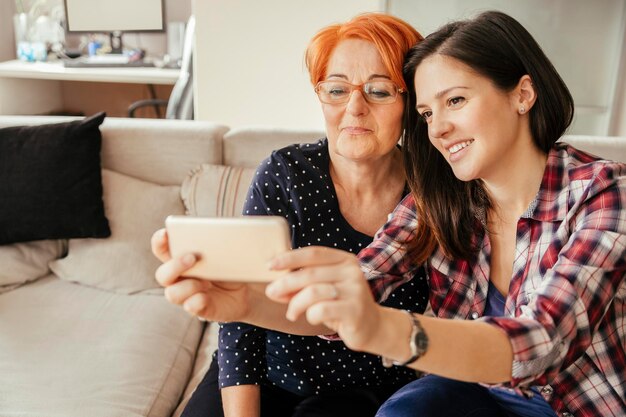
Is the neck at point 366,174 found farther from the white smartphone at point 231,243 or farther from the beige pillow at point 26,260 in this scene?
the beige pillow at point 26,260

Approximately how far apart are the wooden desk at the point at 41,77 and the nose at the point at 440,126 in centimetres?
291

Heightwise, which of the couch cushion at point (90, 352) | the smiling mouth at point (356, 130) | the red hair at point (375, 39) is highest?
the red hair at point (375, 39)

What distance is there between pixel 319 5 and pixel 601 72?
1.25 m

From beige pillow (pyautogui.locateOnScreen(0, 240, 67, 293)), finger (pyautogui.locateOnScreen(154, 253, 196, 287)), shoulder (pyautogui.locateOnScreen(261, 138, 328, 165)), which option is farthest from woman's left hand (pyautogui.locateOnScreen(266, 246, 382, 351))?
beige pillow (pyautogui.locateOnScreen(0, 240, 67, 293))

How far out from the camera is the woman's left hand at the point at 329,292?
2.41 ft

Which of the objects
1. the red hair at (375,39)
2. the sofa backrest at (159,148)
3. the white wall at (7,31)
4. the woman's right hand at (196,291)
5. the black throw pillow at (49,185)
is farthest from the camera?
the white wall at (7,31)

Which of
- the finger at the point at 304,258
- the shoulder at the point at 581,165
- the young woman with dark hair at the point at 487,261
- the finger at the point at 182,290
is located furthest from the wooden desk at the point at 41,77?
the finger at the point at 304,258

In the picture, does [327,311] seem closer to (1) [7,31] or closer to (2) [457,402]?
(2) [457,402]

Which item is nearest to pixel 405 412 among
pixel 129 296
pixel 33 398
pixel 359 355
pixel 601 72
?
pixel 359 355

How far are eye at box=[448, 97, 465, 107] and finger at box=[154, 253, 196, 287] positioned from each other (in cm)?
56

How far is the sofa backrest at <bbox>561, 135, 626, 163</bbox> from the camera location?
182 centimetres

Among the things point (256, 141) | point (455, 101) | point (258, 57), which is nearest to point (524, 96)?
point (455, 101)

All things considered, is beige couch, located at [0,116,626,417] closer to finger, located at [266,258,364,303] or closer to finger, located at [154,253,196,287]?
finger, located at [154,253,196,287]

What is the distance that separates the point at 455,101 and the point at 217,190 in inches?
40.5
